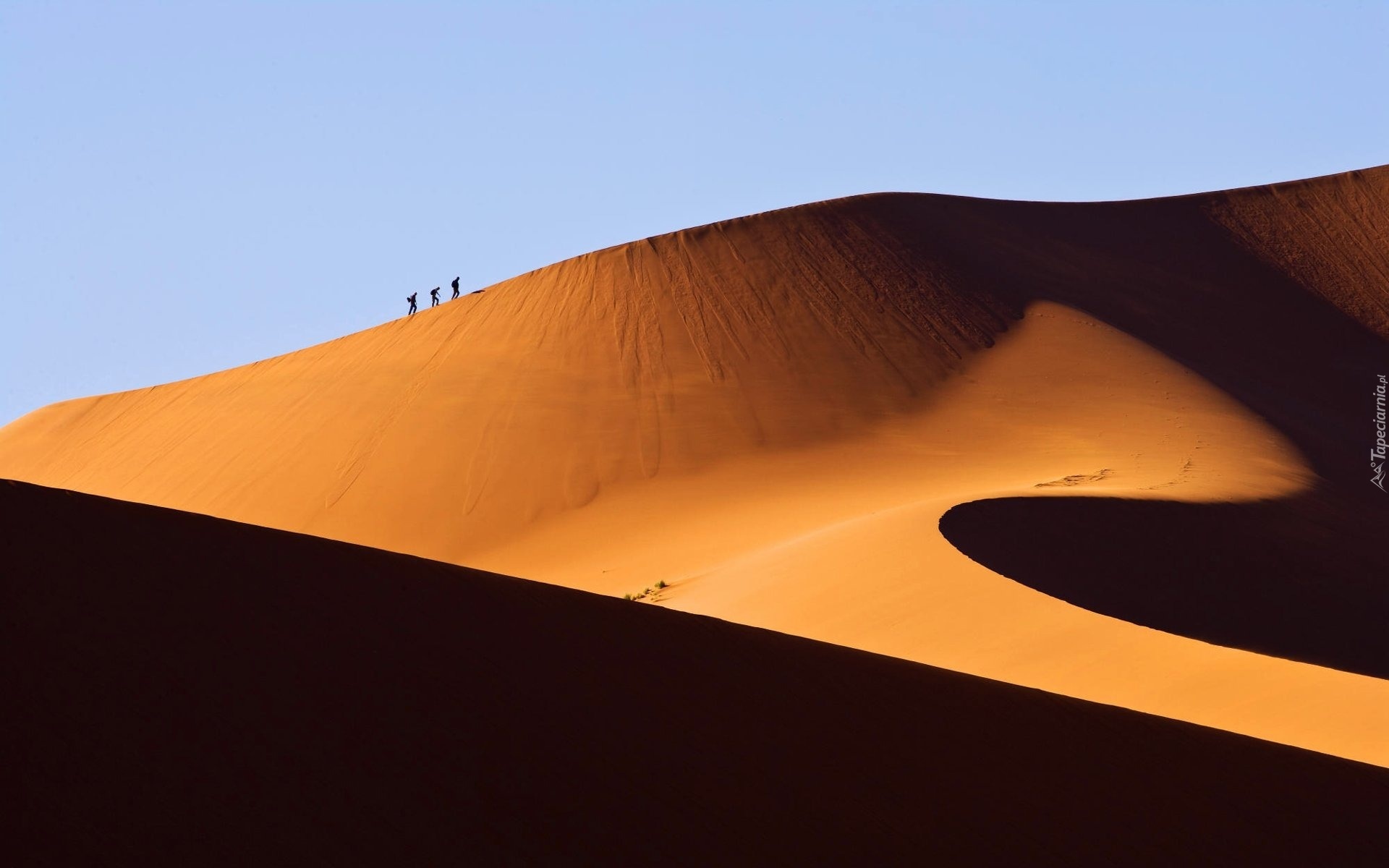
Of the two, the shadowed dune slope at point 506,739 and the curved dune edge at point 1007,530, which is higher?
the shadowed dune slope at point 506,739

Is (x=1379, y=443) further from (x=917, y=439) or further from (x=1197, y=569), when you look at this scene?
(x=1197, y=569)

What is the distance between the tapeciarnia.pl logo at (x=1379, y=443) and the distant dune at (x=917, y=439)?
18.1 inches

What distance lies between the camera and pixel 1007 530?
20516 millimetres

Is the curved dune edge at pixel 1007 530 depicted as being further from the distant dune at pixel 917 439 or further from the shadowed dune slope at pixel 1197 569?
the shadowed dune slope at pixel 1197 569

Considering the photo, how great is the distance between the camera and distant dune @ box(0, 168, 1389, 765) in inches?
719

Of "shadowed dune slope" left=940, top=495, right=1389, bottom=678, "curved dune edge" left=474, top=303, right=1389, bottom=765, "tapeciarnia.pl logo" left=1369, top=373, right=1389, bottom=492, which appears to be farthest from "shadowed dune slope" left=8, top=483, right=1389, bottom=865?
"tapeciarnia.pl logo" left=1369, top=373, right=1389, bottom=492

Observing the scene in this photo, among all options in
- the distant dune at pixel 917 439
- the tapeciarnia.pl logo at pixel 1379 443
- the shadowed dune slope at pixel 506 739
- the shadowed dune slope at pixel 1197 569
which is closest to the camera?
the shadowed dune slope at pixel 506 739

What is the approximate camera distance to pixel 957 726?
930cm

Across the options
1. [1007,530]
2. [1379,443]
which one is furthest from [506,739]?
[1379,443]

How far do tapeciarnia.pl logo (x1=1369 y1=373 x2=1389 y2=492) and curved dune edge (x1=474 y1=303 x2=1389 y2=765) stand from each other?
249 centimetres

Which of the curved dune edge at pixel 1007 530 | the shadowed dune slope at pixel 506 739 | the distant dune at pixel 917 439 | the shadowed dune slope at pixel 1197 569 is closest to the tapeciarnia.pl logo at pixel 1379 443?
the distant dune at pixel 917 439

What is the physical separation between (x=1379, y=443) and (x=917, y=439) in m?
11.8

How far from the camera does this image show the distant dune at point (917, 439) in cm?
1827

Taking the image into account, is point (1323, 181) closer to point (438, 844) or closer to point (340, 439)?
point (340, 439)
